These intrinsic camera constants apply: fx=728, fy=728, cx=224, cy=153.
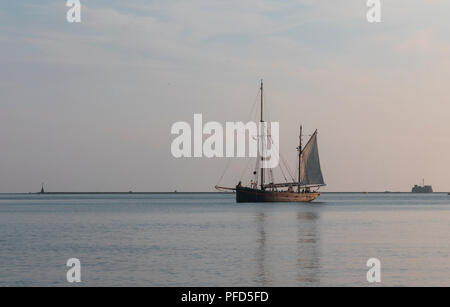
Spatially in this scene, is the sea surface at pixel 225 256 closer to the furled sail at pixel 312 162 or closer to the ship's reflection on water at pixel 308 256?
the ship's reflection on water at pixel 308 256

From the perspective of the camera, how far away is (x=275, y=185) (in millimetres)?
144875

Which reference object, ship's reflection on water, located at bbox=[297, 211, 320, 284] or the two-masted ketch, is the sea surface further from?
the two-masted ketch

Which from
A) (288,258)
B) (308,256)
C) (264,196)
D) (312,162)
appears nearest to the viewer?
(288,258)

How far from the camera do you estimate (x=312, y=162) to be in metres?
138

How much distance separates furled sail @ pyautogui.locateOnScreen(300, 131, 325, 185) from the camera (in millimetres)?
137625

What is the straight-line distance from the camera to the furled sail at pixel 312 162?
13762 centimetres

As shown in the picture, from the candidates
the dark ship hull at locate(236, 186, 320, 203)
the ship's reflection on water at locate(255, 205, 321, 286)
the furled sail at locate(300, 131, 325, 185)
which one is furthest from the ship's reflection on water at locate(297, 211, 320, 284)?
the dark ship hull at locate(236, 186, 320, 203)

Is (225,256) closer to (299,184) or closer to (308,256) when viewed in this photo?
(308,256)

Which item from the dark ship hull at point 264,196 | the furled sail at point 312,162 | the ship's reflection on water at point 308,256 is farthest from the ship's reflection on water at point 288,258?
the dark ship hull at point 264,196

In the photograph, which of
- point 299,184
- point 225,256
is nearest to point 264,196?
point 299,184
